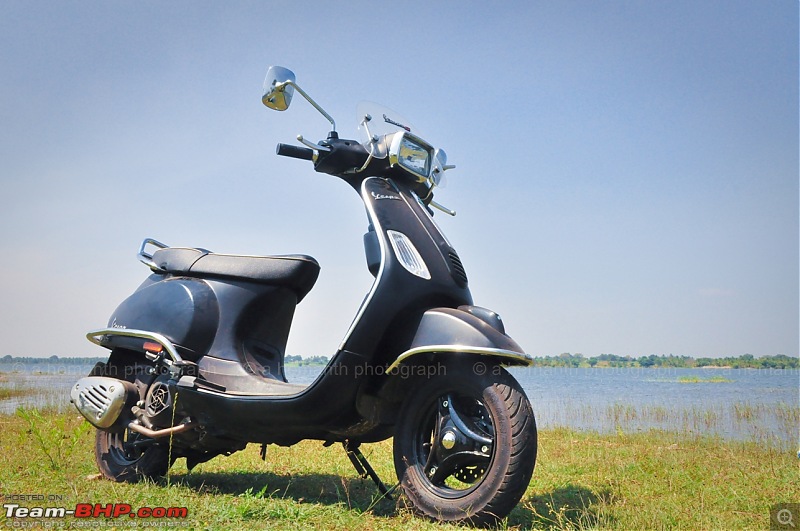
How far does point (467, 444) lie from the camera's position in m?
2.77

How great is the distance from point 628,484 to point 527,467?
1.50 meters

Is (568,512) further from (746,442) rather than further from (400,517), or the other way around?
(746,442)

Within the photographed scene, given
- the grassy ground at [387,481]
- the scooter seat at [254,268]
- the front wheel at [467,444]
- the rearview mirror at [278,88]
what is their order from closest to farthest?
the front wheel at [467,444]
the grassy ground at [387,481]
the rearview mirror at [278,88]
the scooter seat at [254,268]

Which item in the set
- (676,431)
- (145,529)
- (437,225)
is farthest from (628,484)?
(676,431)

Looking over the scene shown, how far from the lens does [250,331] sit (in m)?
3.90

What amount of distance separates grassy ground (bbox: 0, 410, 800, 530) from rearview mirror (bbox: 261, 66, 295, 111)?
1.95 metres

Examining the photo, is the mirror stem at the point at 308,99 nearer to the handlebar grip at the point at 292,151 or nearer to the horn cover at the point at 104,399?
the handlebar grip at the point at 292,151

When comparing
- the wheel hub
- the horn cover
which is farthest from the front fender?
the horn cover

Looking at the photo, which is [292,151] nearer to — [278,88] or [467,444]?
[278,88]

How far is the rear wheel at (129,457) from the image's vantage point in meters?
3.89

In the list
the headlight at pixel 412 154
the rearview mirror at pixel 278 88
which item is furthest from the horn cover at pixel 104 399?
the headlight at pixel 412 154

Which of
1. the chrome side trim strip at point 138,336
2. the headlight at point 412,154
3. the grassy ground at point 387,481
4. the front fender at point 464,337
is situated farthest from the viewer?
the chrome side trim strip at point 138,336

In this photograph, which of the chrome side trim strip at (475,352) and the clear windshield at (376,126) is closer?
the chrome side trim strip at (475,352)

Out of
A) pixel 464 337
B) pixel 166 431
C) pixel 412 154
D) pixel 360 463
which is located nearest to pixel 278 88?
pixel 412 154
